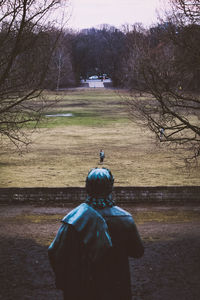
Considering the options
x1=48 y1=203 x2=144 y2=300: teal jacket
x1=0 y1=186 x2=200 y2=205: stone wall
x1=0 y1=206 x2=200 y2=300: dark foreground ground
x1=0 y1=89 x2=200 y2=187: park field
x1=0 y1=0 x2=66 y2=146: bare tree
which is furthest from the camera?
x1=0 y1=89 x2=200 y2=187: park field

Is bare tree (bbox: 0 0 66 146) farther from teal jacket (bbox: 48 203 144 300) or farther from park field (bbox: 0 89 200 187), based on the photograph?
teal jacket (bbox: 48 203 144 300)

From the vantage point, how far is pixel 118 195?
40.7 ft

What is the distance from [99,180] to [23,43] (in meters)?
7.39

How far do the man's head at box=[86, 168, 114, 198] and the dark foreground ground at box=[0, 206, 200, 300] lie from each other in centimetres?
382

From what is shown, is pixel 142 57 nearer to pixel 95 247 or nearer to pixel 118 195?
pixel 118 195

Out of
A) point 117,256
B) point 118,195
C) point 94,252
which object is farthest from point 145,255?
point 94,252

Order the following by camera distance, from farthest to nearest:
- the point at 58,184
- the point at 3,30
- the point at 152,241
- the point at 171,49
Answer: the point at 58,184, the point at 171,49, the point at 3,30, the point at 152,241

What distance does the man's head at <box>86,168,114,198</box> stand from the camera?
A: 9.48 ft

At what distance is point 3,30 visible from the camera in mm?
10016

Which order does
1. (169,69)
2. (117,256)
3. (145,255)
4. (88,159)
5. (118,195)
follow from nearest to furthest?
(117,256) → (145,255) → (169,69) → (118,195) → (88,159)

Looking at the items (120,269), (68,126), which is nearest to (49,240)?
(120,269)

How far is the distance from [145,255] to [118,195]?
4.24 meters

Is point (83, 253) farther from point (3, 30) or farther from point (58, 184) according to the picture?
point (58, 184)

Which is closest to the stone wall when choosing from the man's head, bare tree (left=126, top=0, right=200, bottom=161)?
bare tree (left=126, top=0, right=200, bottom=161)
